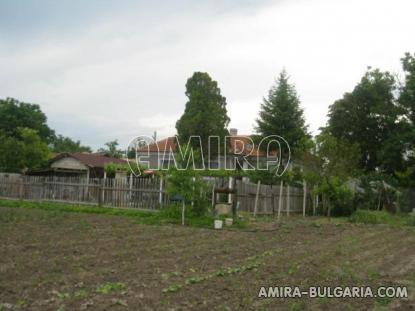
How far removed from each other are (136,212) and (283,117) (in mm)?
20283

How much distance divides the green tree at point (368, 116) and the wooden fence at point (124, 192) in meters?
14.0

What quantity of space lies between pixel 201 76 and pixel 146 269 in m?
31.0

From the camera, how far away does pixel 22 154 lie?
33656 millimetres

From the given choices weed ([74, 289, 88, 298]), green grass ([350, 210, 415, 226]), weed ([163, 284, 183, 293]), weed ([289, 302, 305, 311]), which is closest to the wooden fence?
green grass ([350, 210, 415, 226])

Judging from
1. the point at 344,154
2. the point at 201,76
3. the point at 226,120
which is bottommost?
the point at 344,154

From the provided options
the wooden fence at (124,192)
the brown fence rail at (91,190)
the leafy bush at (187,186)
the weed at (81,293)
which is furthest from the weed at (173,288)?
the brown fence rail at (91,190)

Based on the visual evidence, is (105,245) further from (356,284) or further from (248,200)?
(248,200)

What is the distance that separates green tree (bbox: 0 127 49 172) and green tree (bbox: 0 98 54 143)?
2064 cm

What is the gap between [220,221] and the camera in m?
17.3

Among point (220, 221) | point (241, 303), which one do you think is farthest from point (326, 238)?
point (241, 303)

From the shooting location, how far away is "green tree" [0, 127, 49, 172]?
33025 millimetres

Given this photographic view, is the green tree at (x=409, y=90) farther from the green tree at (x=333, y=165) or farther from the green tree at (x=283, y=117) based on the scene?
the green tree at (x=333, y=165)

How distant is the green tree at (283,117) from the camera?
38.3 m

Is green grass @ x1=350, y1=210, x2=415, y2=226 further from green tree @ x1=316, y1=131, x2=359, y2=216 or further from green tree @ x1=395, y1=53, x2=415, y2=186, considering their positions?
green tree @ x1=395, y1=53, x2=415, y2=186
